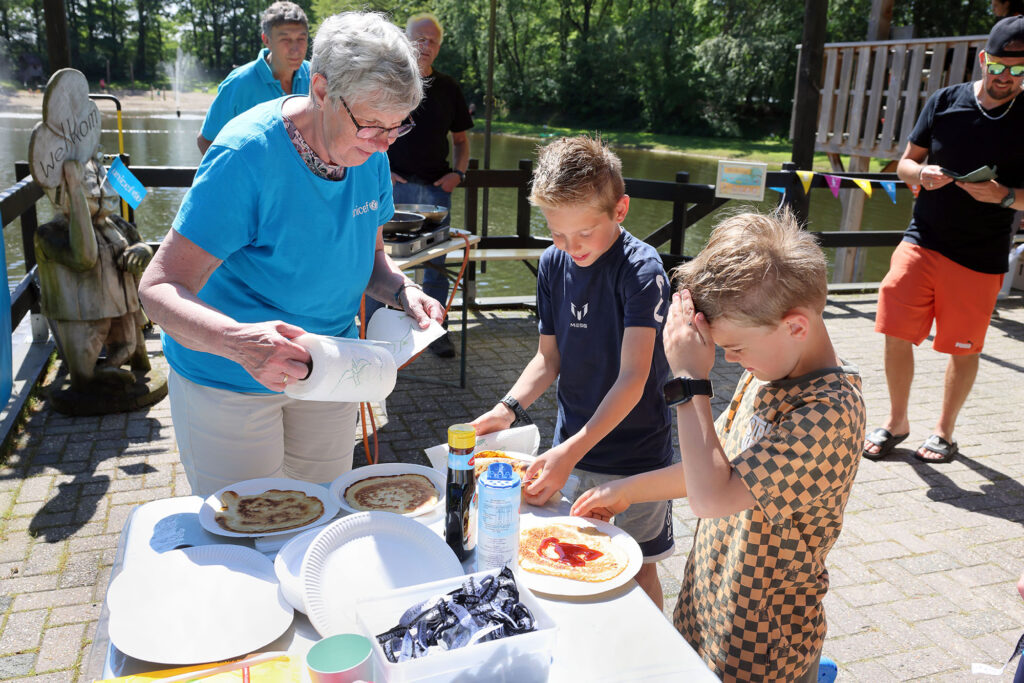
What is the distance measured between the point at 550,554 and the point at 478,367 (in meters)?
4.23

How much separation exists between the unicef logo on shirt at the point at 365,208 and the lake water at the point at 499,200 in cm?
55

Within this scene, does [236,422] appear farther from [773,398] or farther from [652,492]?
[773,398]

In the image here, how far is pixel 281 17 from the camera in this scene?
188 inches

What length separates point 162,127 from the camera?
29.8m

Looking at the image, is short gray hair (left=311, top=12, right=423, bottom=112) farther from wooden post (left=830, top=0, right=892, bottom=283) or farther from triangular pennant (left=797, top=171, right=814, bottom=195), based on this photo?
wooden post (left=830, top=0, right=892, bottom=283)

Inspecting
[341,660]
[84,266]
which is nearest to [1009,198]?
[341,660]

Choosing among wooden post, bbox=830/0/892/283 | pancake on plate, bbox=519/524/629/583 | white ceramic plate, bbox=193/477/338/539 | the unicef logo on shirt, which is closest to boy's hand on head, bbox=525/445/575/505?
pancake on plate, bbox=519/524/629/583

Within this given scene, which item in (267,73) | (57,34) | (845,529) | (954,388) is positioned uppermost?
(57,34)

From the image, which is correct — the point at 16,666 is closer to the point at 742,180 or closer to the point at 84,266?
the point at 84,266

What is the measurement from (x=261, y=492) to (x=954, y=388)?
13.3 ft

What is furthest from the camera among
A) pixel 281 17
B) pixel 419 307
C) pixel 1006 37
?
pixel 281 17

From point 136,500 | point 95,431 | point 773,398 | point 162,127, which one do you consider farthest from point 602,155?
point 162,127

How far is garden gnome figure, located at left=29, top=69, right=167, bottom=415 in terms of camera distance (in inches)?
179

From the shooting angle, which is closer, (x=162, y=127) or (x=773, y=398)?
(x=773, y=398)
